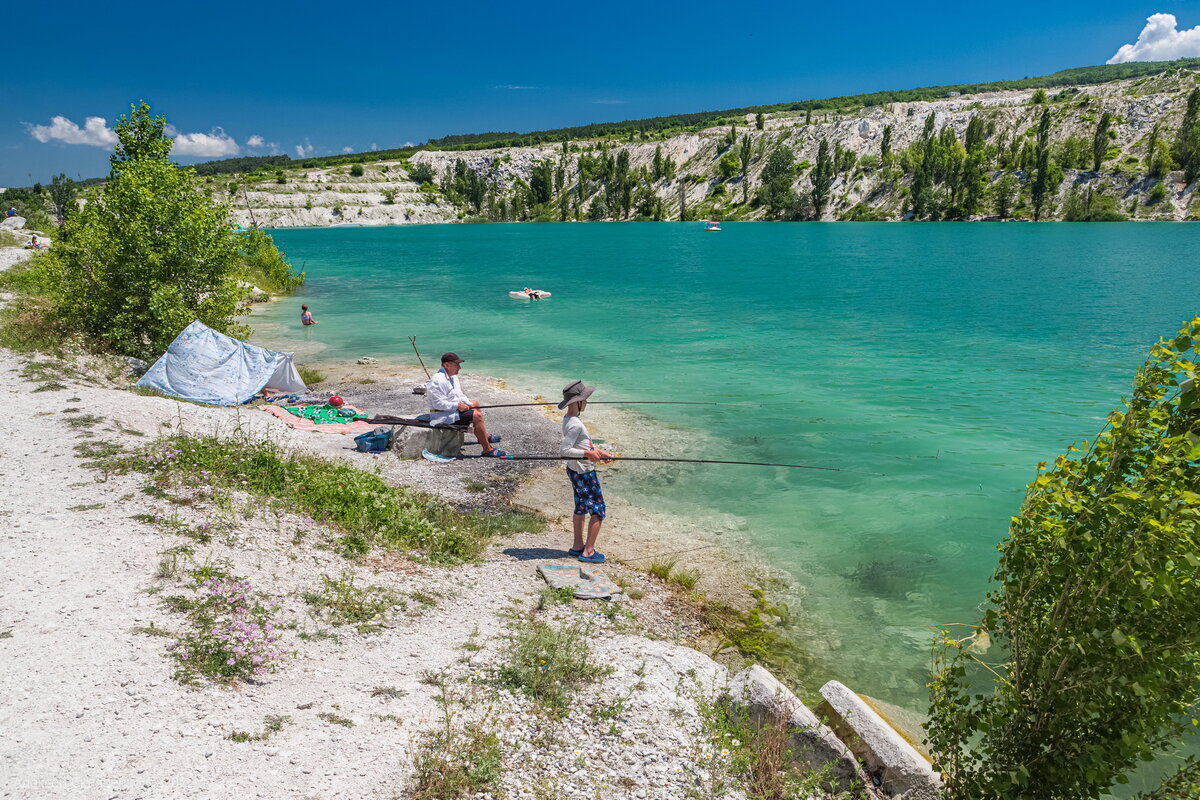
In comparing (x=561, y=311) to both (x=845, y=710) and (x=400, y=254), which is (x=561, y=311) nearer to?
(x=845, y=710)

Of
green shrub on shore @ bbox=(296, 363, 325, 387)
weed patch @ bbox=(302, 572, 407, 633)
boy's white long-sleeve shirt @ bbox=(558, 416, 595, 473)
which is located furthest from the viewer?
green shrub on shore @ bbox=(296, 363, 325, 387)

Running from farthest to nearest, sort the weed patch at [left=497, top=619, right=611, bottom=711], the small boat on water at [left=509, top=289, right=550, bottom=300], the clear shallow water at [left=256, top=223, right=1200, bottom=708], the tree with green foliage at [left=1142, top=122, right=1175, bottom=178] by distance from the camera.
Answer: the tree with green foliage at [left=1142, top=122, right=1175, bottom=178] → the small boat on water at [left=509, top=289, right=550, bottom=300] → the clear shallow water at [left=256, top=223, right=1200, bottom=708] → the weed patch at [left=497, top=619, right=611, bottom=711]

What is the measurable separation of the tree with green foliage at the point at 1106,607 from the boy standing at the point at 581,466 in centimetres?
606

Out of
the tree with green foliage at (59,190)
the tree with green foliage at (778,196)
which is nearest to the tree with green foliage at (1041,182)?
the tree with green foliage at (778,196)

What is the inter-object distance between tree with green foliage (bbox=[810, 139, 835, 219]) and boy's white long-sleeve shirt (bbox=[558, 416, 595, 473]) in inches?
7305

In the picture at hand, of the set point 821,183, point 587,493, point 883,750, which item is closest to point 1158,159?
point 821,183

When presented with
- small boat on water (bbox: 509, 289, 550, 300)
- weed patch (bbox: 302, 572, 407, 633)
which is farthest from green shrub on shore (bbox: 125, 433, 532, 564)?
small boat on water (bbox: 509, 289, 550, 300)

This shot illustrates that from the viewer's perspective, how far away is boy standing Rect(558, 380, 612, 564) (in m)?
10.4

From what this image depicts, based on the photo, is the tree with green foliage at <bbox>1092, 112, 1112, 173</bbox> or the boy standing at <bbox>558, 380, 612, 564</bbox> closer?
the boy standing at <bbox>558, 380, 612, 564</bbox>

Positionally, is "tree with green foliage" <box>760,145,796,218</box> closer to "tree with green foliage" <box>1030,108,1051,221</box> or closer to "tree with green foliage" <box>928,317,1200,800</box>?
"tree with green foliage" <box>1030,108,1051,221</box>

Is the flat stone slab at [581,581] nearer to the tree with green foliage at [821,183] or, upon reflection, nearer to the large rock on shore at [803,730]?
the large rock on shore at [803,730]

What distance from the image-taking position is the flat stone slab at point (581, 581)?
10.1 m

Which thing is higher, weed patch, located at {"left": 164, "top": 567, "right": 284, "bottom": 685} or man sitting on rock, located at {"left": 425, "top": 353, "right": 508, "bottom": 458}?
man sitting on rock, located at {"left": 425, "top": 353, "right": 508, "bottom": 458}

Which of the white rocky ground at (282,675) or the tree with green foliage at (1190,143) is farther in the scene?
the tree with green foliage at (1190,143)
